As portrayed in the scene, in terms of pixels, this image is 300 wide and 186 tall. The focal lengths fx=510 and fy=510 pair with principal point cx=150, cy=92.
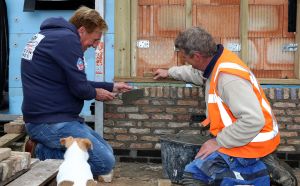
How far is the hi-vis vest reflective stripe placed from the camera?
3.59 m

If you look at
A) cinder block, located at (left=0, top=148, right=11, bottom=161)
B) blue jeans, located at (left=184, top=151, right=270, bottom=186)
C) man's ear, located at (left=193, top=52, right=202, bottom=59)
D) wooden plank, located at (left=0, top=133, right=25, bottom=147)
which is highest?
man's ear, located at (left=193, top=52, right=202, bottom=59)

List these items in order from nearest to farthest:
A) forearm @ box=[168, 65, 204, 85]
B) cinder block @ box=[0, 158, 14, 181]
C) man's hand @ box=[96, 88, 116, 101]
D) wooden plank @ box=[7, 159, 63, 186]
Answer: cinder block @ box=[0, 158, 14, 181] < wooden plank @ box=[7, 159, 63, 186] < man's hand @ box=[96, 88, 116, 101] < forearm @ box=[168, 65, 204, 85]

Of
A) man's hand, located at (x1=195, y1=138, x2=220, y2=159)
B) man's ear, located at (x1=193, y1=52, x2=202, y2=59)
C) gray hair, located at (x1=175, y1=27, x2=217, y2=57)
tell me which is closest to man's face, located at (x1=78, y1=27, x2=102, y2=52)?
gray hair, located at (x1=175, y1=27, x2=217, y2=57)

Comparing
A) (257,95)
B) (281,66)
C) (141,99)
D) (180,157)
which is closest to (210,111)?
(257,95)

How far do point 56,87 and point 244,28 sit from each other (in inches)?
115

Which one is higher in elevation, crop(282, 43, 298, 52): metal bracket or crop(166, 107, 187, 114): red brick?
crop(282, 43, 298, 52): metal bracket

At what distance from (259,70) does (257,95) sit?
273 cm

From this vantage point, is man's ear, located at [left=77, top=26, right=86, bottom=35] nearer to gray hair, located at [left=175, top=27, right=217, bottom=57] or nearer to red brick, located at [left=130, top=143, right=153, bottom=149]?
gray hair, located at [left=175, top=27, right=217, bottom=57]

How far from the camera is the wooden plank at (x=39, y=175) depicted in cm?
322

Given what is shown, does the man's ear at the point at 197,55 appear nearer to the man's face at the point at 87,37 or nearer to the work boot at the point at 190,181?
the work boot at the point at 190,181

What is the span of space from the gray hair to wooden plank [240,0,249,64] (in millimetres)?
2478

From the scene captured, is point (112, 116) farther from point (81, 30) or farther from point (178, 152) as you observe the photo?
point (81, 30)

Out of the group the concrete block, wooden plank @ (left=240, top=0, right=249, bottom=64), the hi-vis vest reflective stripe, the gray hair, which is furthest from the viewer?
wooden plank @ (left=240, top=0, right=249, bottom=64)

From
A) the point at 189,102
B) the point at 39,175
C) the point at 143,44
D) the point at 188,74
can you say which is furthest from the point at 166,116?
the point at 39,175
